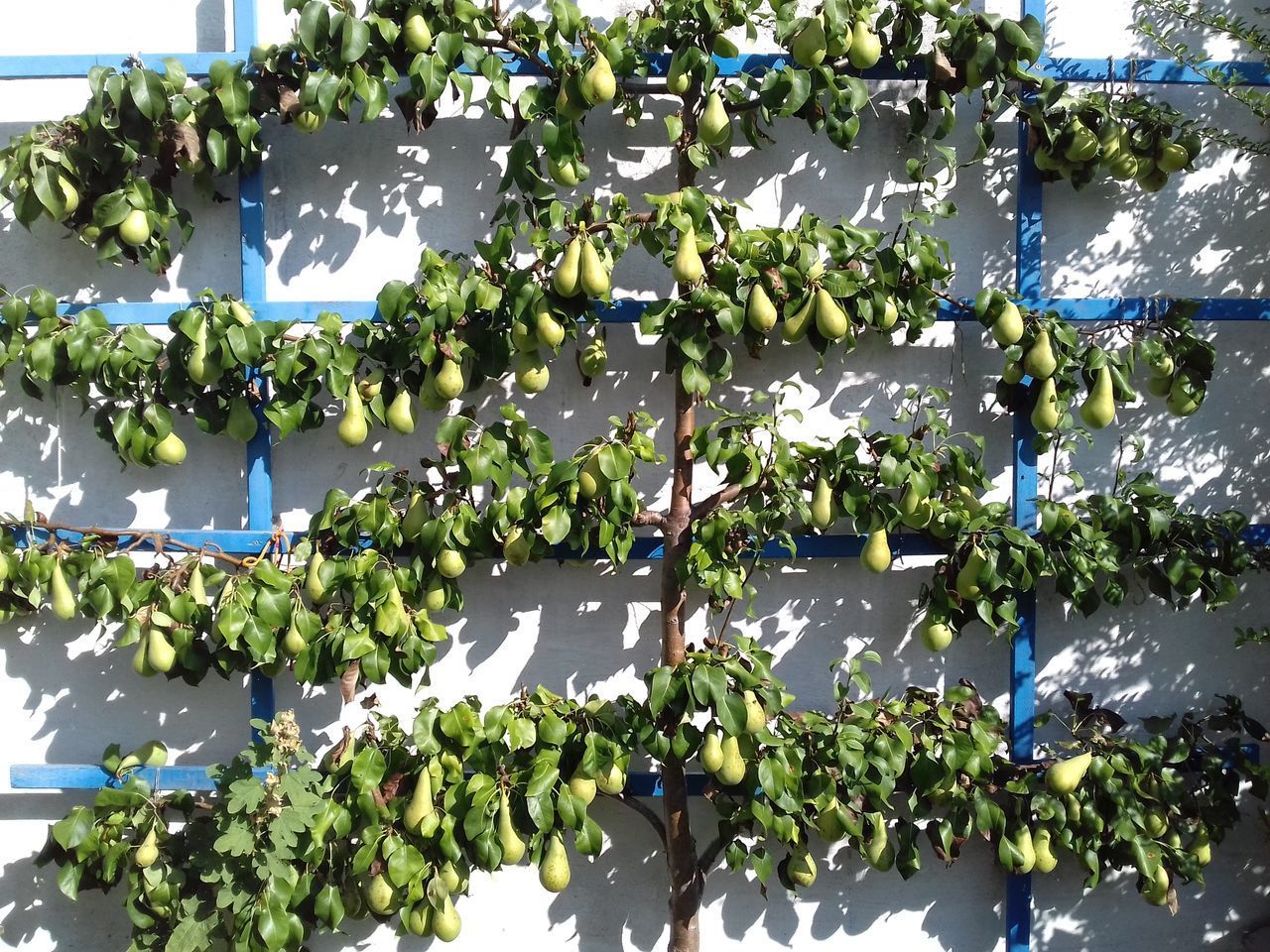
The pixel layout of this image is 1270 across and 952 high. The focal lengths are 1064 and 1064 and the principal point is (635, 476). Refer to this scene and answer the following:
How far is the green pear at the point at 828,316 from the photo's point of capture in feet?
6.63

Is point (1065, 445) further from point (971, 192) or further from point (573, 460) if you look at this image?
point (573, 460)

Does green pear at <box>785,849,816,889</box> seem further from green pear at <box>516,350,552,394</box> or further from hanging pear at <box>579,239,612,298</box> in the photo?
hanging pear at <box>579,239,612,298</box>

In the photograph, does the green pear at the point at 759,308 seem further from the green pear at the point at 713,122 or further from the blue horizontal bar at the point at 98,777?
the blue horizontal bar at the point at 98,777

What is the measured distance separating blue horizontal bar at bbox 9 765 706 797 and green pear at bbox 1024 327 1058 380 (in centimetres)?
107

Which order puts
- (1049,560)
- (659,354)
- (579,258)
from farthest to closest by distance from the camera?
(659,354) → (1049,560) → (579,258)

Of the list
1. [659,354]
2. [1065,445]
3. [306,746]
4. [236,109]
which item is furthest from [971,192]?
[306,746]

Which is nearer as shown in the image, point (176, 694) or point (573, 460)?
point (573, 460)

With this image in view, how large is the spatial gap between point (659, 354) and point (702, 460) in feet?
0.80

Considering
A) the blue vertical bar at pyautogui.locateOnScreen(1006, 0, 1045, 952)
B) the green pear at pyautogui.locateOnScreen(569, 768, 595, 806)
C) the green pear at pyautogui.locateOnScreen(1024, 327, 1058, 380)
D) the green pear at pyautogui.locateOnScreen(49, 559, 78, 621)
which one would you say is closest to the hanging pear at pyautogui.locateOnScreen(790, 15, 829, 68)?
the blue vertical bar at pyautogui.locateOnScreen(1006, 0, 1045, 952)

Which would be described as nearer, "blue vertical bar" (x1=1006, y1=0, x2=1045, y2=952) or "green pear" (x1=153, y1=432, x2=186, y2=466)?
"green pear" (x1=153, y1=432, x2=186, y2=466)

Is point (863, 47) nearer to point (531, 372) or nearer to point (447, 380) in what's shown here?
point (531, 372)

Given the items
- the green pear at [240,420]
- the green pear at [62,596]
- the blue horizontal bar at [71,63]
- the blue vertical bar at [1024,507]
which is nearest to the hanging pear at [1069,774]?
the blue vertical bar at [1024,507]

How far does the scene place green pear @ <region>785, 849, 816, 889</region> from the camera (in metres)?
2.13

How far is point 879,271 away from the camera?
2.07 m
